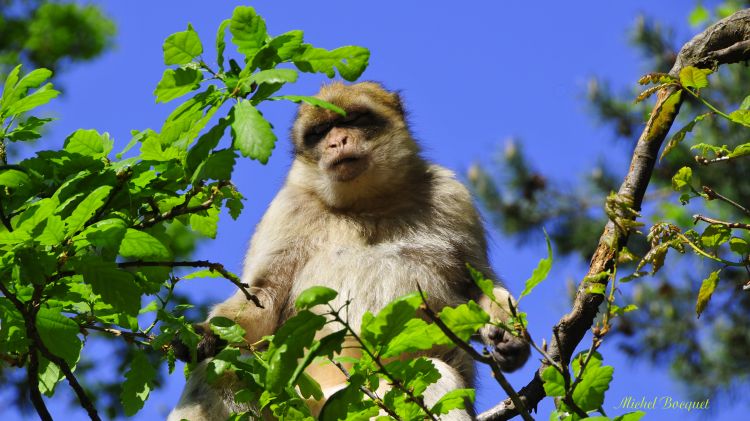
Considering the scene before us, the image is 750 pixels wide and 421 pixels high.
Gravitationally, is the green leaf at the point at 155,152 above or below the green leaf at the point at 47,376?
above

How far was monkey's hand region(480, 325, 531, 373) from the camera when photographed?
5.47 m

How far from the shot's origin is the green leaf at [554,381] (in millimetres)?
3064

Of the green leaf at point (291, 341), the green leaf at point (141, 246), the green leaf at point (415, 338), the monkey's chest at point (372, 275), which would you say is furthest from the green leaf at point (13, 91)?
the monkey's chest at point (372, 275)

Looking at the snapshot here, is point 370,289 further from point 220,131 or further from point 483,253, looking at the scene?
point 220,131

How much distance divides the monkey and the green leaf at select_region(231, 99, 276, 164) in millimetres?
3027

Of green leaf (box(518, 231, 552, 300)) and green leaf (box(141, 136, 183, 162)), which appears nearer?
Result: green leaf (box(518, 231, 552, 300))

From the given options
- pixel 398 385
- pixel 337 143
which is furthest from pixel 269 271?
pixel 398 385

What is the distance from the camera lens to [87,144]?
4082mm

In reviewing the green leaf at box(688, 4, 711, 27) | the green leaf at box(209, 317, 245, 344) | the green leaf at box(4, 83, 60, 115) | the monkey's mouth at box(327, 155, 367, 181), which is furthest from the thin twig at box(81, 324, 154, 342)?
the green leaf at box(688, 4, 711, 27)

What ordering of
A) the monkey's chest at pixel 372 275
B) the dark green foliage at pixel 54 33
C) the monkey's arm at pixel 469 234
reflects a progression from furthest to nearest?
1. the dark green foliage at pixel 54 33
2. the monkey's arm at pixel 469 234
3. the monkey's chest at pixel 372 275

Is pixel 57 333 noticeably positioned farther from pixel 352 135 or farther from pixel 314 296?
pixel 352 135

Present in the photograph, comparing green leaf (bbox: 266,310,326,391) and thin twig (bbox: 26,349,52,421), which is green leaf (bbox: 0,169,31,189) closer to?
thin twig (bbox: 26,349,52,421)

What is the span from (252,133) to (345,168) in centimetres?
380

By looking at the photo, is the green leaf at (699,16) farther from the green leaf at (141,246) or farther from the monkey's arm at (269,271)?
the green leaf at (141,246)
